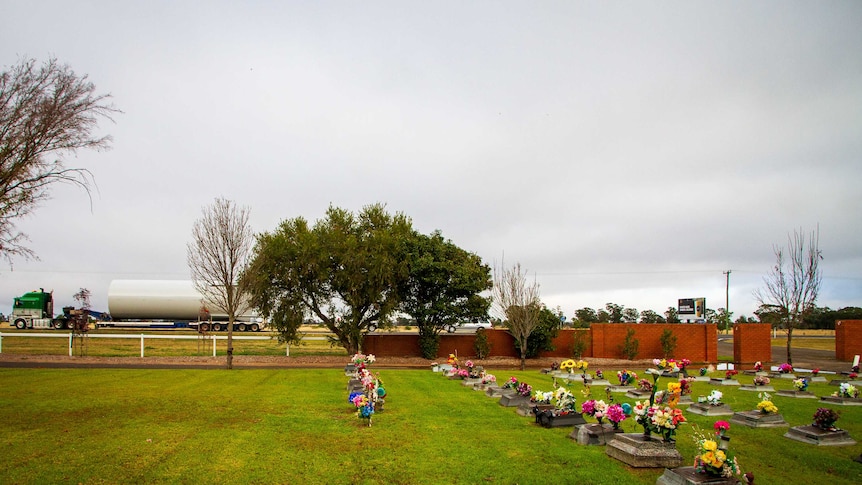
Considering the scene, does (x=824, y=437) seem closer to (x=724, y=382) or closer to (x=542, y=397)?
(x=542, y=397)

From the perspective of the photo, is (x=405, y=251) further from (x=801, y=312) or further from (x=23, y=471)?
(x=23, y=471)

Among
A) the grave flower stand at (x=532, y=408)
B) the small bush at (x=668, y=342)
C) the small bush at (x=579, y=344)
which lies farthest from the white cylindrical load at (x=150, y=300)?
the grave flower stand at (x=532, y=408)

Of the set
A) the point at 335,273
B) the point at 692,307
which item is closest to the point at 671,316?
the point at 692,307

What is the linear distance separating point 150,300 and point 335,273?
25.1 meters

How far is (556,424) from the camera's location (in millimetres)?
11594

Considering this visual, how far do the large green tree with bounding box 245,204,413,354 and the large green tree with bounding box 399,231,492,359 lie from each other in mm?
1136

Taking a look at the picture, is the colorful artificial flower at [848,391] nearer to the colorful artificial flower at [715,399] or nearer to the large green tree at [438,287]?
the colorful artificial flower at [715,399]

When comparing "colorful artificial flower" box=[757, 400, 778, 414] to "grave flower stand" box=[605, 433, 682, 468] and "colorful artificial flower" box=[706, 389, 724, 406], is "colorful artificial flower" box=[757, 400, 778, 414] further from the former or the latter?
"grave flower stand" box=[605, 433, 682, 468]

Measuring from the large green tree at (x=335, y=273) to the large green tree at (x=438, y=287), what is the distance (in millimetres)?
1136

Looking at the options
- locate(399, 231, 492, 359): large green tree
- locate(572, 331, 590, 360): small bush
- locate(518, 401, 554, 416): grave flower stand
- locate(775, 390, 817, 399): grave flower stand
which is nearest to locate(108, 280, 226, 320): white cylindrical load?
locate(399, 231, 492, 359): large green tree

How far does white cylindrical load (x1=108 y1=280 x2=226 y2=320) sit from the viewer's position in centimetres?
4625

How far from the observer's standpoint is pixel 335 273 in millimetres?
30562

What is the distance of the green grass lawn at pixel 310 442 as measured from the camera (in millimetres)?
8133

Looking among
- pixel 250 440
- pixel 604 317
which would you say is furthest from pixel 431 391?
pixel 604 317
